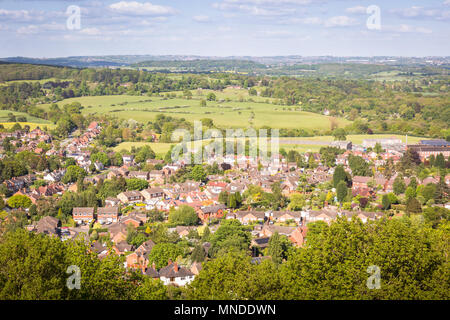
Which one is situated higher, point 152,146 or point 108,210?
point 152,146

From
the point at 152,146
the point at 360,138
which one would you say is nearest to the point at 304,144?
the point at 360,138

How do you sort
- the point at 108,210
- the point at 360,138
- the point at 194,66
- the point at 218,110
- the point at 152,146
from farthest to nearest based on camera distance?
the point at 194,66 → the point at 218,110 → the point at 360,138 → the point at 152,146 → the point at 108,210

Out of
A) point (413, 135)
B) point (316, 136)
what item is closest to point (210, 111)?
point (316, 136)

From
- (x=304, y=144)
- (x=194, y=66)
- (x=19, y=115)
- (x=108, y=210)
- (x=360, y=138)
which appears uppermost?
(x=194, y=66)

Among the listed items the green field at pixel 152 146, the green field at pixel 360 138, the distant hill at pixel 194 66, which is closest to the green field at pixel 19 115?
the green field at pixel 152 146

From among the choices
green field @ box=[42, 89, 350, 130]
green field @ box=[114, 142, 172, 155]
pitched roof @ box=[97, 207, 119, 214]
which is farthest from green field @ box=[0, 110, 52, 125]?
pitched roof @ box=[97, 207, 119, 214]

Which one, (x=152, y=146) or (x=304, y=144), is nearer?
(x=152, y=146)

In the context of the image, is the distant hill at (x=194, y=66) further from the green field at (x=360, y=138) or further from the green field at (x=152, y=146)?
the green field at (x=152, y=146)

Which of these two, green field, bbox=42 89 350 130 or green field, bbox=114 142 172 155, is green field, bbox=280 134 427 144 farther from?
green field, bbox=114 142 172 155

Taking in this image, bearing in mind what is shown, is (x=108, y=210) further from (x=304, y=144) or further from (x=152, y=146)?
(x=304, y=144)
